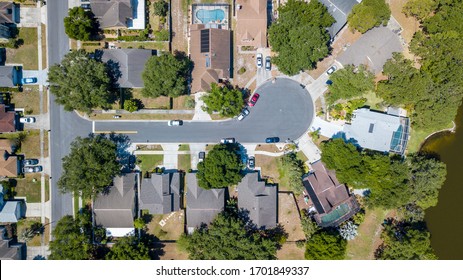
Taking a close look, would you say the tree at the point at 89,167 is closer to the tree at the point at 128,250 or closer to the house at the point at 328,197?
the tree at the point at 128,250

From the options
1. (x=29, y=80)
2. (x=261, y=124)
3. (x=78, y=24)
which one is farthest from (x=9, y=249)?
(x=261, y=124)

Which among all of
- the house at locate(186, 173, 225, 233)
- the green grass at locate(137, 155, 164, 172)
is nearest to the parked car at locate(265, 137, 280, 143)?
the house at locate(186, 173, 225, 233)

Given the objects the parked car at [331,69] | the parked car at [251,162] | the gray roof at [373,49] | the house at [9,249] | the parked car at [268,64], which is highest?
the gray roof at [373,49]

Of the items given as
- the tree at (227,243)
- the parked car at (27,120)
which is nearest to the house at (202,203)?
the tree at (227,243)

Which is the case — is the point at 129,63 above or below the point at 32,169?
above

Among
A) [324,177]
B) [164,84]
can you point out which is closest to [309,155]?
[324,177]

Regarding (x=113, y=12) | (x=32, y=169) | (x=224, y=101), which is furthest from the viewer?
(x=32, y=169)

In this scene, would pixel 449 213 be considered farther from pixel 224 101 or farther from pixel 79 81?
pixel 79 81
